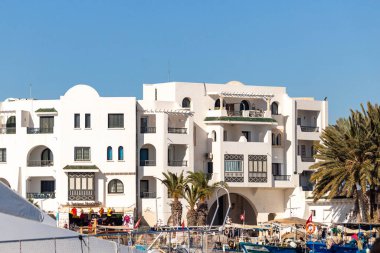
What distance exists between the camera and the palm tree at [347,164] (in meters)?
75.7

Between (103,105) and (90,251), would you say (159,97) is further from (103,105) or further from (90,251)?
(90,251)

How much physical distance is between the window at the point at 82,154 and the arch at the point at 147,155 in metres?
4.31

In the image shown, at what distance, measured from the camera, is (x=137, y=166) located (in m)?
83.6

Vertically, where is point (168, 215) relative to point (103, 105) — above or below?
below

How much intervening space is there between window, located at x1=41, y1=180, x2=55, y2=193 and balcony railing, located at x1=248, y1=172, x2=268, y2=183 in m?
16.0

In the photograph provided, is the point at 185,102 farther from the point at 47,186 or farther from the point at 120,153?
the point at 47,186

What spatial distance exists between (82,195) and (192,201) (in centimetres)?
866

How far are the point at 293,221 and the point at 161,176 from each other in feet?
39.8

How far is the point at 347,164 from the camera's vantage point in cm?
7644

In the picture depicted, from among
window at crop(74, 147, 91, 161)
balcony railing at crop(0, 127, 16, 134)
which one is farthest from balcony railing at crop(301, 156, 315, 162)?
balcony railing at crop(0, 127, 16, 134)

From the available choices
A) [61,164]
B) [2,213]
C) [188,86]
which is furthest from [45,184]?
[2,213]

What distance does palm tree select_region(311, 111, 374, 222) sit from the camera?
7569 centimetres

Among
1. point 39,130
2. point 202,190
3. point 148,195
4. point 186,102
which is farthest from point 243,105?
point 39,130

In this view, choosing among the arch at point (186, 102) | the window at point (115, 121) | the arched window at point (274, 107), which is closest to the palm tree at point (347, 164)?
the arched window at point (274, 107)
